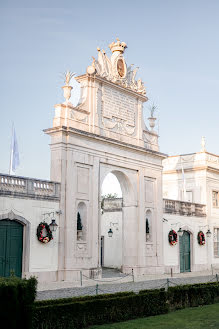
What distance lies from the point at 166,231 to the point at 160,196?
2.74 meters

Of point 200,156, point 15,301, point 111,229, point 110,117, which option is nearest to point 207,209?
Result: point 200,156

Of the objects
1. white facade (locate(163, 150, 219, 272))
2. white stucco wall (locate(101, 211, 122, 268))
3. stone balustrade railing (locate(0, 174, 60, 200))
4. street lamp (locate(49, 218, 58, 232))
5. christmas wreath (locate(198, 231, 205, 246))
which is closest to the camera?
stone balustrade railing (locate(0, 174, 60, 200))

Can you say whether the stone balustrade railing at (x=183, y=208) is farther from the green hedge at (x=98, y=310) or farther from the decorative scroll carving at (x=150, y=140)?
the green hedge at (x=98, y=310)

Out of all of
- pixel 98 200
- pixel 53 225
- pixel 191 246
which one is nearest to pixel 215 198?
pixel 191 246

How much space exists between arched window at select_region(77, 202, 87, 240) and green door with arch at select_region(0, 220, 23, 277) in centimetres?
376

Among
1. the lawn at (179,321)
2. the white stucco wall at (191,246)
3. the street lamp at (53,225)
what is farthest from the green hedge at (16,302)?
the white stucco wall at (191,246)

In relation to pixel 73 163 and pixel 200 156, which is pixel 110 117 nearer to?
pixel 73 163

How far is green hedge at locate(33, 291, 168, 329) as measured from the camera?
10.8 m

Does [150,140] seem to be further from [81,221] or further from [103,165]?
[81,221]

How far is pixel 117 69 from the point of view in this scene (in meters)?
26.8

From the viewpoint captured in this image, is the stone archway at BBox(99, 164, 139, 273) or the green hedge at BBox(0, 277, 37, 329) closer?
the green hedge at BBox(0, 277, 37, 329)

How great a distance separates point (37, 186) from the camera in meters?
20.9

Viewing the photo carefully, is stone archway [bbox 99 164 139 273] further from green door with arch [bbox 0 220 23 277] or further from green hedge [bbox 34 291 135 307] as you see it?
green hedge [bbox 34 291 135 307]

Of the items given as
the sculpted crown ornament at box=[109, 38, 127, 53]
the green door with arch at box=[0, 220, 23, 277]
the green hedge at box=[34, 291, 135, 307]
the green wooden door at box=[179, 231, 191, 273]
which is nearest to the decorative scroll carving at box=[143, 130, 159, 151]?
the sculpted crown ornament at box=[109, 38, 127, 53]
